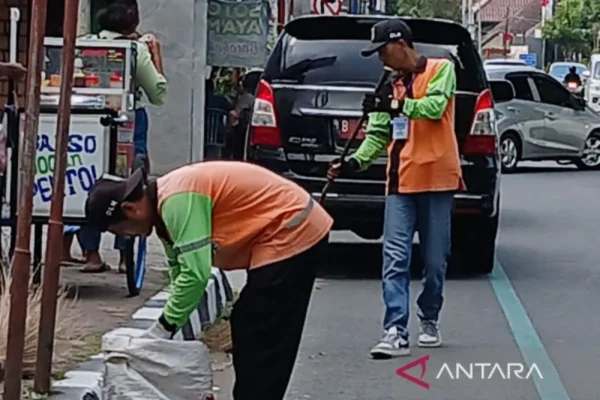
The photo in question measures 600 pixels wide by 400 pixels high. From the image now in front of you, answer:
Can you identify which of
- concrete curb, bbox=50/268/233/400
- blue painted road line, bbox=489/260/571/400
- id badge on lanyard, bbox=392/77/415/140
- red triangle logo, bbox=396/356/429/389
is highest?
id badge on lanyard, bbox=392/77/415/140

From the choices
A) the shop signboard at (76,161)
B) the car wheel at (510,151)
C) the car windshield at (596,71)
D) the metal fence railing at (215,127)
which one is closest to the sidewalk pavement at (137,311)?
the shop signboard at (76,161)

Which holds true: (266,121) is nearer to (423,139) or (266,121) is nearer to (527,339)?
(423,139)

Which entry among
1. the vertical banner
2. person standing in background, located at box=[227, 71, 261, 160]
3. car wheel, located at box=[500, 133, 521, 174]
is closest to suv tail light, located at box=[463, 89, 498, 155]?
the vertical banner

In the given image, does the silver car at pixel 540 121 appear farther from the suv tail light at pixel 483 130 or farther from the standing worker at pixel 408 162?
the standing worker at pixel 408 162

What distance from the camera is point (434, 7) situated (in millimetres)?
78688

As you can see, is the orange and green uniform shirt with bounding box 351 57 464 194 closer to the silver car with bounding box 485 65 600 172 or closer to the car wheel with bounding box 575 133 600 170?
the silver car with bounding box 485 65 600 172

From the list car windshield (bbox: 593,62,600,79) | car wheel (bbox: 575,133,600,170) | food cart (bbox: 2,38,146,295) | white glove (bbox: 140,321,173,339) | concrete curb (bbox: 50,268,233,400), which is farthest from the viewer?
car windshield (bbox: 593,62,600,79)

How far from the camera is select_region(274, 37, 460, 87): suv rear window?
1112cm

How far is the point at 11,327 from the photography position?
6.31m

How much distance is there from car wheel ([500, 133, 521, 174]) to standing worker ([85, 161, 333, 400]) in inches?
713

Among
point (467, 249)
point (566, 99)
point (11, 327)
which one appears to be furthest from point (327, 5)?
point (11, 327)

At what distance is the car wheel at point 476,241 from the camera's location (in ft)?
38.0

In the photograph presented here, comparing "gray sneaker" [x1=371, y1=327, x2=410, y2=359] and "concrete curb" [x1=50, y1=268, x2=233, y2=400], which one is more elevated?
"concrete curb" [x1=50, y1=268, x2=233, y2=400]

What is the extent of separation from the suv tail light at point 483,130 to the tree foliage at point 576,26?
59.2 metres
